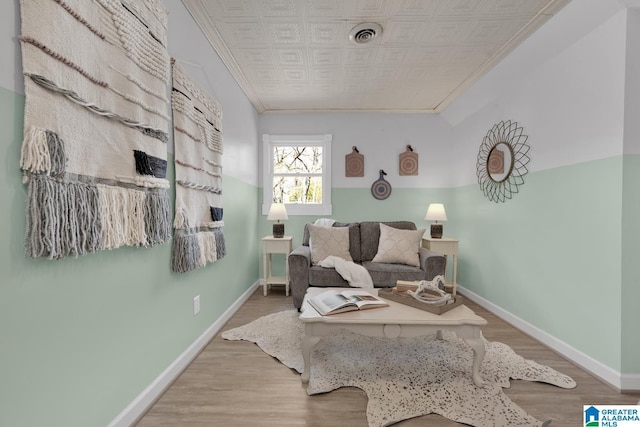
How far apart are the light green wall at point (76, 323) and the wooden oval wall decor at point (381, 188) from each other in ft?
8.97

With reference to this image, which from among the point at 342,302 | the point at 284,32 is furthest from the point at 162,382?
the point at 284,32

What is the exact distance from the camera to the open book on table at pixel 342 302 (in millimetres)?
1736

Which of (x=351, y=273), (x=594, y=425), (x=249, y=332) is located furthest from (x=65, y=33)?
(x=594, y=425)

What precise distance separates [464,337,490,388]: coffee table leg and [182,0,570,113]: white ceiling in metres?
2.11

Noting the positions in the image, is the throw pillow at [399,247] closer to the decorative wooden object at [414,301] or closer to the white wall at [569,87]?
the decorative wooden object at [414,301]

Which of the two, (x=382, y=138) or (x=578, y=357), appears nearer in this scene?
(x=578, y=357)

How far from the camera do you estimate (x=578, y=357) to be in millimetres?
1973

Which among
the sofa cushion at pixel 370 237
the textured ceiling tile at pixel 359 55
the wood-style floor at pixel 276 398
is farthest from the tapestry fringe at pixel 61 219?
the sofa cushion at pixel 370 237

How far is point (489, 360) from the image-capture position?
2004 millimetres

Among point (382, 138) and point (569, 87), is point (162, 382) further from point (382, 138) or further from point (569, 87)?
point (382, 138)

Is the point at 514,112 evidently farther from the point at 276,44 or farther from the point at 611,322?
the point at 276,44

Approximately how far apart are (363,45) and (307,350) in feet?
7.56

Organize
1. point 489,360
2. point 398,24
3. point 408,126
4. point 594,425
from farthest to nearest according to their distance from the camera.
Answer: point 408,126 → point 398,24 → point 489,360 → point 594,425

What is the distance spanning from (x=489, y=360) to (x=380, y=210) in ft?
7.55
